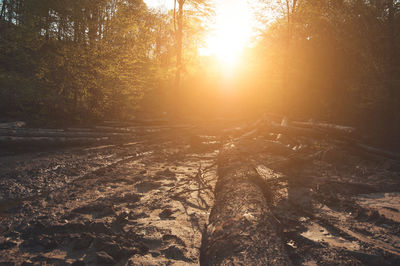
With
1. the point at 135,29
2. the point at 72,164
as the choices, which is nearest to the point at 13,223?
the point at 72,164

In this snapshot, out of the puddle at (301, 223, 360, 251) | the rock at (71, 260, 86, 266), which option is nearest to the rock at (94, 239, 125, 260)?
the rock at (71, 260, 86, 266)

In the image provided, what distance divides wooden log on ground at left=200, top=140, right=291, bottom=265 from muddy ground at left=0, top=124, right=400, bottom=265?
0.20 meters

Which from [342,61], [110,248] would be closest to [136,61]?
[342,61]

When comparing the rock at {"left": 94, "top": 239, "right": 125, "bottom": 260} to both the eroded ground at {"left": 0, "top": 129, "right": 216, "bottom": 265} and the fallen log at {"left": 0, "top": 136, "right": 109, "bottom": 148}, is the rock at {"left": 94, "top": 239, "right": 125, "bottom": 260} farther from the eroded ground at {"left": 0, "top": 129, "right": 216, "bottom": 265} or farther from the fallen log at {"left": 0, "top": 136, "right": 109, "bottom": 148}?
the fallen log at {"left": 0, "top": 136, "right": 109, "bottom": 148}

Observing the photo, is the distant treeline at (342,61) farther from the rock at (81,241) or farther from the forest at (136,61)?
the rock at (81,241)

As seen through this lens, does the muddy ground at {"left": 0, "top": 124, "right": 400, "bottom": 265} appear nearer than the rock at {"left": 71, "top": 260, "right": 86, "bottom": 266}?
No

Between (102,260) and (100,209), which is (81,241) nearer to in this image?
(102,260)

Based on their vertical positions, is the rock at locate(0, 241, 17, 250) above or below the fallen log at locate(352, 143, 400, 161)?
below

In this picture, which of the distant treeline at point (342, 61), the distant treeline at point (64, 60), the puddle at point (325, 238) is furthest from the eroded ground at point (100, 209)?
the distant treeline at point (342, 61)

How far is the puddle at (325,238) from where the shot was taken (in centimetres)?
286

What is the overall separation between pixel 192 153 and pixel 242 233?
20.1ft

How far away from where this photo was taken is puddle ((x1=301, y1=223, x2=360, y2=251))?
286cm

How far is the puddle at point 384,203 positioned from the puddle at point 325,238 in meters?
1.13

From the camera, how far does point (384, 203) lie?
414cm
